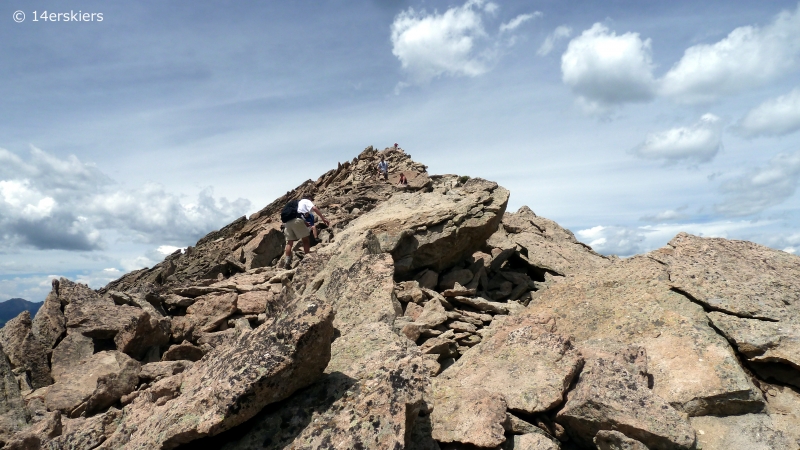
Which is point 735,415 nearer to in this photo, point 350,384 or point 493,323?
point 493,323

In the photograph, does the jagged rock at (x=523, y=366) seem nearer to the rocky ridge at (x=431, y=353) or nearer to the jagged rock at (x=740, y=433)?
the rocky ridge at (x=431, y=353)

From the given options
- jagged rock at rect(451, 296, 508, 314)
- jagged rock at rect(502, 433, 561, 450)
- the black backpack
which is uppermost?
the black backpack

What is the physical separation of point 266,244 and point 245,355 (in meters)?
15.6

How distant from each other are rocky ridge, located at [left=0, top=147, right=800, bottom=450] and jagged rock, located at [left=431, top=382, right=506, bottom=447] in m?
0.03

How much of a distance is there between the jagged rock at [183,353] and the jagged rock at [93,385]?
942 mm

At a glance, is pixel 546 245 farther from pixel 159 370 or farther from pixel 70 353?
pixel 70 353

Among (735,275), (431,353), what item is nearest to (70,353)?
(431,353)

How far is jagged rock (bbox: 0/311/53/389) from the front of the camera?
1102cm

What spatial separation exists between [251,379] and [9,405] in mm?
6848

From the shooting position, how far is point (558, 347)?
26.5 feet

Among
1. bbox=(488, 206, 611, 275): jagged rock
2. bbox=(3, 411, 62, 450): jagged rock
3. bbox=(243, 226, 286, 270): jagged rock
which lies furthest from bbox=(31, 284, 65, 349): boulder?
bbox=(488, 206, 611, 275): jagged rock

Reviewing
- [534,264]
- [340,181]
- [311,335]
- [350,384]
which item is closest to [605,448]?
[350,384]

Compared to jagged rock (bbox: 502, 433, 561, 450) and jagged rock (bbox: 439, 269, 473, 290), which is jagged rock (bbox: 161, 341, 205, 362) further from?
jagged rock (bbox: 502, 433, 561, 450)

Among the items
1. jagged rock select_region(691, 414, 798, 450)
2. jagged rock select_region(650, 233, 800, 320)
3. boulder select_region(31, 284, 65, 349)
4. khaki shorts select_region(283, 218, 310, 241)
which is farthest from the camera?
khaki shorts select_region(283, 218, 310, 241)
